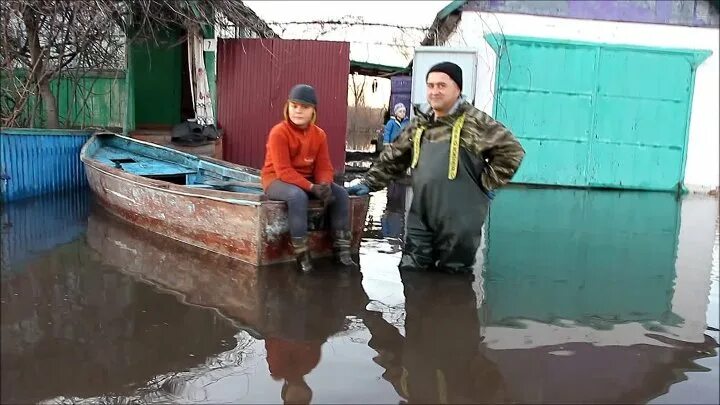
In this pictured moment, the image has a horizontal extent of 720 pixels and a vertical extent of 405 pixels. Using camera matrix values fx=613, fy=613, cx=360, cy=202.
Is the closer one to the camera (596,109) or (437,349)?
(437,349)

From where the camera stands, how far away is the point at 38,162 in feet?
24.9

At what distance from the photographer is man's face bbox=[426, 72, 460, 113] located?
4.27 meters

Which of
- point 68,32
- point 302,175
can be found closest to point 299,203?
point 302,175

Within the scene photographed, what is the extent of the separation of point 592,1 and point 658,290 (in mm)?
7239

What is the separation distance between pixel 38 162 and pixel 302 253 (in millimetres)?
4632

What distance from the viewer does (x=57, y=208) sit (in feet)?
23.2

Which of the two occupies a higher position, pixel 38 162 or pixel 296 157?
pixel 296 157

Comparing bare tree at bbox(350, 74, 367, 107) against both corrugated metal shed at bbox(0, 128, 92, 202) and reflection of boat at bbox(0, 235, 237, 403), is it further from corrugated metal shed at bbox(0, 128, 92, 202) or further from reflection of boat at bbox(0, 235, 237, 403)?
reflection of boat at bbox(0, 235, 237, 403)

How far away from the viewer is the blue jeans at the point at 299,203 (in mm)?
4641

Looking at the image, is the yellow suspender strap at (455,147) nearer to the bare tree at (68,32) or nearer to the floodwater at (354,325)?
the floodwater at (354,325)

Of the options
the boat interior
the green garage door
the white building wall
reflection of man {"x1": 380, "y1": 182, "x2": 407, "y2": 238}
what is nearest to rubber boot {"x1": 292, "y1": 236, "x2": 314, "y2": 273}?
the boat interior

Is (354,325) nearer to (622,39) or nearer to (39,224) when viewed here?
(39,224)

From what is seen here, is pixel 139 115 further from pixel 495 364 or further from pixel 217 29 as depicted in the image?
pixel 495 364

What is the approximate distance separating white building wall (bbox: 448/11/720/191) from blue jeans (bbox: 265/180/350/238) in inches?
241
